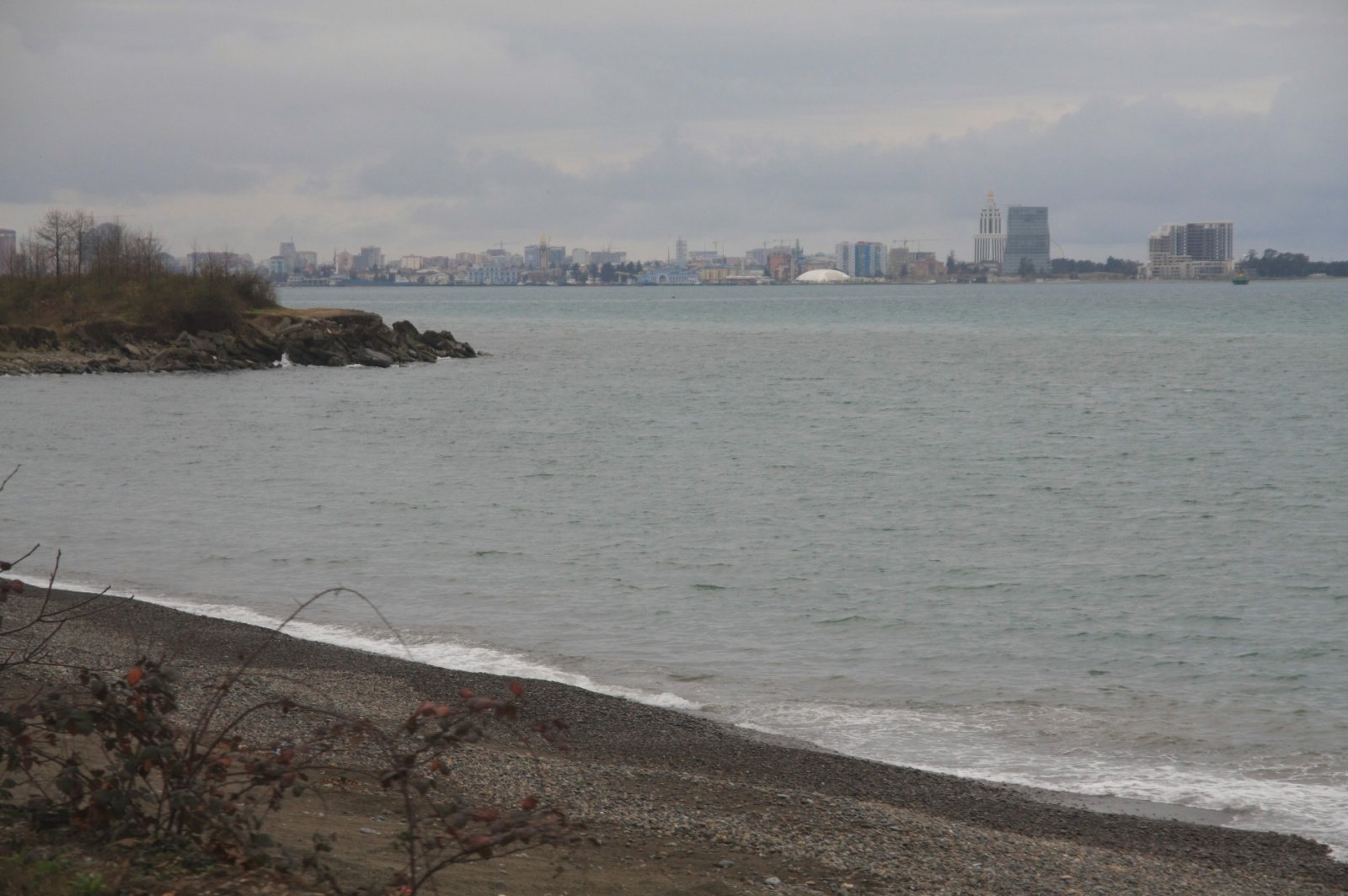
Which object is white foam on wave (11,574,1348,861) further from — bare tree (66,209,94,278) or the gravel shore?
bare tree (66,209,94,278)

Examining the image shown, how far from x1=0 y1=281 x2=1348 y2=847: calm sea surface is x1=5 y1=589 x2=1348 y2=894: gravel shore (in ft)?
3.09

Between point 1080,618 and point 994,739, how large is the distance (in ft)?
19.1

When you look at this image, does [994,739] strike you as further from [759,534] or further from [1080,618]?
[759,534]

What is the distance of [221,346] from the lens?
6862 cm

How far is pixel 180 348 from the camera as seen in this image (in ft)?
217

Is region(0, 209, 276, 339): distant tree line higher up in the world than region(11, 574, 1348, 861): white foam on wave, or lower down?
higher up

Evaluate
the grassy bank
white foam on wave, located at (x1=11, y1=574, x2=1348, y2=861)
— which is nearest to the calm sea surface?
white foam on wave, located at (x1=11, y1=574, x2=1348, y2=861)

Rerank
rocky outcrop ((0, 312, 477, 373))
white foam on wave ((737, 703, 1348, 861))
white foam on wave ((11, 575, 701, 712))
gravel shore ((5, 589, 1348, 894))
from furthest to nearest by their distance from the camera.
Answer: rocky outcrop ((0, 312, 477, 373)) < white foam on wave ((11, 575, 701, 712)) < white foam on wave ((737, 703, 1348, 861)) < gravel shore ((5, 589, 1348, 894))

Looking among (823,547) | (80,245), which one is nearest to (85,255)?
(80,245)

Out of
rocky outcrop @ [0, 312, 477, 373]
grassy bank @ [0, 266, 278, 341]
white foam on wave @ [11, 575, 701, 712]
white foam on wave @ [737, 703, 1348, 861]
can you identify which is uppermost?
grassy bank @ [0, 266, 278, 341]

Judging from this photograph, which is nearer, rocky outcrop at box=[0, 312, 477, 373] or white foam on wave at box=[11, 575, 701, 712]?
white foam on wave at box=[11, 575, 701, 712]

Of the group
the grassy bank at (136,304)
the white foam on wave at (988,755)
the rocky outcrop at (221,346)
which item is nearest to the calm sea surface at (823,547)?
the white foam on wave at (988,755)

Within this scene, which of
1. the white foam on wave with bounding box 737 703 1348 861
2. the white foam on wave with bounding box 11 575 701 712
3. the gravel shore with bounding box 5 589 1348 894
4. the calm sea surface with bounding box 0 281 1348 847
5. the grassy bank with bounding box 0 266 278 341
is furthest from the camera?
the grassy bank with bounding box 0 266 278 341

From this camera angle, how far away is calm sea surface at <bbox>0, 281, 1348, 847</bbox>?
12703 mm
